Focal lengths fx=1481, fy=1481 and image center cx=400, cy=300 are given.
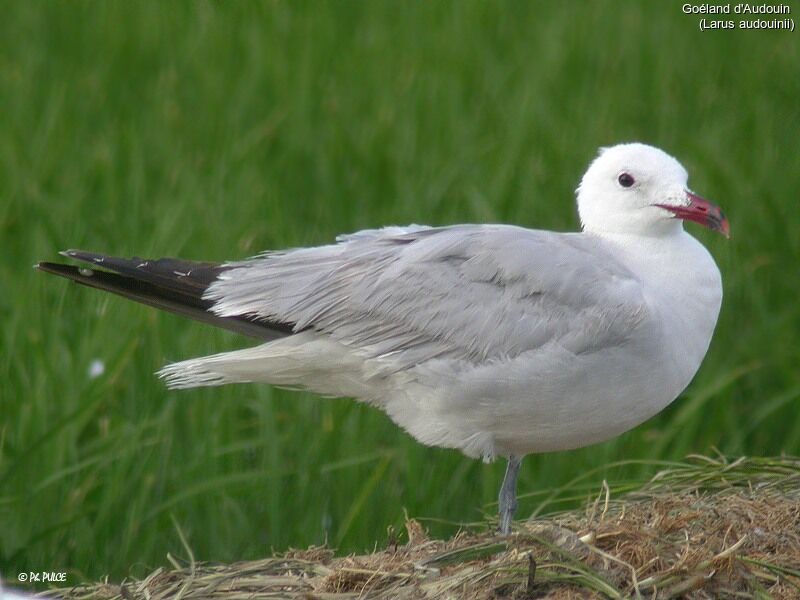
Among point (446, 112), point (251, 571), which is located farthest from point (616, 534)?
point (446, 112)

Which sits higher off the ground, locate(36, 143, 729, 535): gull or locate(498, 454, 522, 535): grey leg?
locate(36, 143, 729, 535): gull

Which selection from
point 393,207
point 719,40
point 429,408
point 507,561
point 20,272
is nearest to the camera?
point 507,561

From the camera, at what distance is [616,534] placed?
322 centimetres

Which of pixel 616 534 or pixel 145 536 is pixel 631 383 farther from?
pixel 145 536

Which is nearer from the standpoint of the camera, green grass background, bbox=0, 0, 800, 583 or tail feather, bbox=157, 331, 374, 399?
tail feather, bbox=157, 331, 374, 399

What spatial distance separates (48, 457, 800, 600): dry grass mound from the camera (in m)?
3.10

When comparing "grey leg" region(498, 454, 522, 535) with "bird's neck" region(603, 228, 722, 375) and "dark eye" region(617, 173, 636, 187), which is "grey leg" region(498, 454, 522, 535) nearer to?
"bird's neck" region(603, 228, 722, 375)

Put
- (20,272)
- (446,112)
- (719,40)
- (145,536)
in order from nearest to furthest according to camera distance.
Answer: (145,536), (20,272), (446,112), (719,40)

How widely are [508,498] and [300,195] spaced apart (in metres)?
3.02

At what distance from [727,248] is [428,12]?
3.53m

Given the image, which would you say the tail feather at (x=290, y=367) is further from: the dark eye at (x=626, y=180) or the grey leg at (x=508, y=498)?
the dark eye at (x=626, y=180)

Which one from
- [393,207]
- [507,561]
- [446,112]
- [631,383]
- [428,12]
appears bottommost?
[507,561]

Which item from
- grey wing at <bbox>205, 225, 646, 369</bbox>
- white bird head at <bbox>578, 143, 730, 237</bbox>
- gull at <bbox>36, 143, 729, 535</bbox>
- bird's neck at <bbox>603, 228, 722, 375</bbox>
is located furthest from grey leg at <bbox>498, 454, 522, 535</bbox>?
white bird head at <bbox>578, 143, 730, 237</bbox>

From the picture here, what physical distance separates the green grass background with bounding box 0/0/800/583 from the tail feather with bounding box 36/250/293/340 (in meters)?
0.48
